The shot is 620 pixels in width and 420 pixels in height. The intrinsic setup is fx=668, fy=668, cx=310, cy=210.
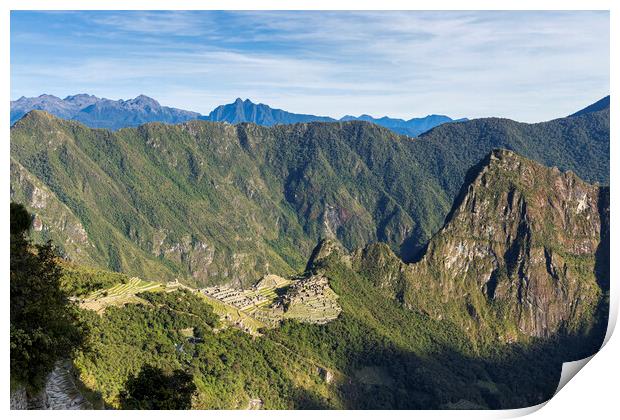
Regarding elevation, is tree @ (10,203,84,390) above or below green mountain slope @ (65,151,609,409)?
above

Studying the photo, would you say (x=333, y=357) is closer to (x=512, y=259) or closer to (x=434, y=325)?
(x=434, y=325)

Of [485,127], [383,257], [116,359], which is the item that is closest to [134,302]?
[116,359]

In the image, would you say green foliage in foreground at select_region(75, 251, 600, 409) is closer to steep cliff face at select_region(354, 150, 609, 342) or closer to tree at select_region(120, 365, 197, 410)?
tree at select_region(120, 365, 197, 410)

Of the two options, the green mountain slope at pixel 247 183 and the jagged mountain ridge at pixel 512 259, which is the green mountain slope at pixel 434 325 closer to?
the jagged mountain ridge at pixel 512 259

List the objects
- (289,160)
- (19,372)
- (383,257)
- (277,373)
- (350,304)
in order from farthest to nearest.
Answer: (289,160) < (383,257) < (350,304) < (277,373) < (19,372)

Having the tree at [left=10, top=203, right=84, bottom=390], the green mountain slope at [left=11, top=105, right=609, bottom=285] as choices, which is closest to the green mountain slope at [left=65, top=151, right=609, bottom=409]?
the tree at [left=10, top=203, right=84, bottom=390]

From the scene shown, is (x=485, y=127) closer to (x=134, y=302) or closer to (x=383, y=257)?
(x=383, y=257)
